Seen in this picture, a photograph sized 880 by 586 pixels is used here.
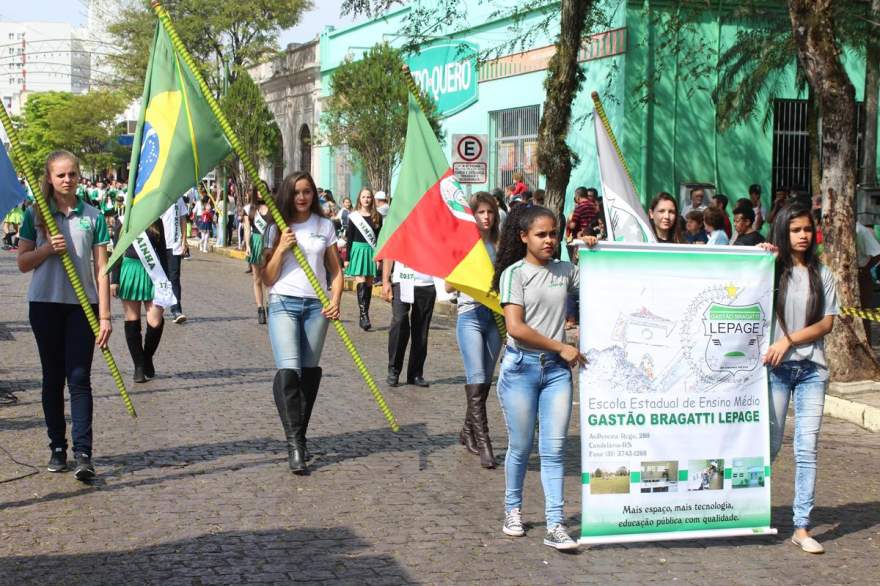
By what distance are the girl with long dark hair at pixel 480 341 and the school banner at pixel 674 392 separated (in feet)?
6.93

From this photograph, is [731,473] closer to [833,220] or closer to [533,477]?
[533,477]

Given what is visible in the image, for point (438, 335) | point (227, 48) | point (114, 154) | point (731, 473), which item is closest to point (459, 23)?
point (227, 48)

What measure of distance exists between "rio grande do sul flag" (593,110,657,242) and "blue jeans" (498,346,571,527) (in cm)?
184

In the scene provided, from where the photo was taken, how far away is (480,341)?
851cm

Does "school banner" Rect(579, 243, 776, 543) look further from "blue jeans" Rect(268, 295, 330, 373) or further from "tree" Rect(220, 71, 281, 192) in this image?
"tree" Rect(220, 71, 281, 192)

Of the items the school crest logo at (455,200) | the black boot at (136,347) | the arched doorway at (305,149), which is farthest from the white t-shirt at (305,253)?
the arched doorway at (305,149)

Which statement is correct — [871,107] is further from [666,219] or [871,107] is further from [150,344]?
[666,219]

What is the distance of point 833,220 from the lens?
12.0 metres

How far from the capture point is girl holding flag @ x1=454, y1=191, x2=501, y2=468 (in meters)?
8.48

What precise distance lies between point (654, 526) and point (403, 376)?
6.33 m

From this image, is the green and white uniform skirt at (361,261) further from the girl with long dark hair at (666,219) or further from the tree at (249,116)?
the tree at (249,116)

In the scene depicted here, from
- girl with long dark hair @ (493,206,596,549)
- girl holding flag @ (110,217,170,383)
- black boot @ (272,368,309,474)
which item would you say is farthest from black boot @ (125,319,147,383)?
girl with long dark hair @ (493,206,596,549)

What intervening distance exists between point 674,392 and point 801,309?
2.76ft

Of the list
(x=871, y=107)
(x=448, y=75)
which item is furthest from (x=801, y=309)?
(x=448, y=75)
